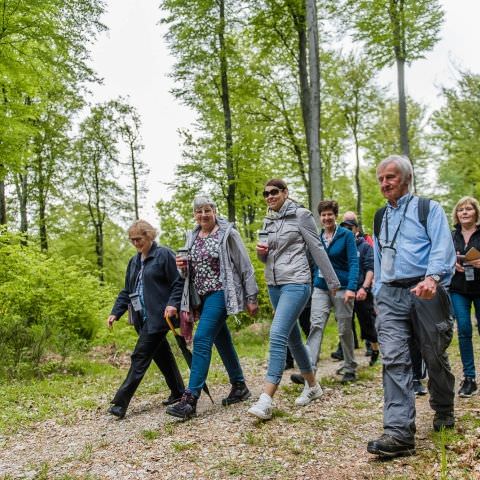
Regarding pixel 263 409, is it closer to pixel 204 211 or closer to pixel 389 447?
pixel 389 447

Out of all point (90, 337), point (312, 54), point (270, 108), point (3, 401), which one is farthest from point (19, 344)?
point (270, 108)

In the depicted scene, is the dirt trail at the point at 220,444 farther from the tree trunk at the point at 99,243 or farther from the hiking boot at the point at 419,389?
the tree trunk at the point at 99,243

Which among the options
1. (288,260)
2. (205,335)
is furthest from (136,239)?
(288,260)

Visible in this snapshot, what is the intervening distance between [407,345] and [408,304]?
0.32 m

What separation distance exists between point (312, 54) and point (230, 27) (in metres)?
7.47

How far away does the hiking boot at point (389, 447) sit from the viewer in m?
3.75

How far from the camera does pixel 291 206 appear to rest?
17.9 ft

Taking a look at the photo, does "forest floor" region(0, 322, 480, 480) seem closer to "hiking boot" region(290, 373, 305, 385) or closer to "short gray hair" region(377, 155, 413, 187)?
"hiking boot" region(290, 373, 305, 385)

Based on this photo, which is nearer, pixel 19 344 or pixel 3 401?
pixel 3 401

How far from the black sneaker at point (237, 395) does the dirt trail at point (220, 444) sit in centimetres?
12

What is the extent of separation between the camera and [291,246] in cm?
536

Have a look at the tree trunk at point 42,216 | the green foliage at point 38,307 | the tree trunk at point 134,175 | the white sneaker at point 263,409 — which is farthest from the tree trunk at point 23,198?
the white sneaker at point 263,409

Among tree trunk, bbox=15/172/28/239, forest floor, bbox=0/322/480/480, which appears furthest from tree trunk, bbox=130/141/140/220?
forest floor, bbox=0/322/480/480

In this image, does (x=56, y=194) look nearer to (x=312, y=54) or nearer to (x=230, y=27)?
(x=230, y=27)
